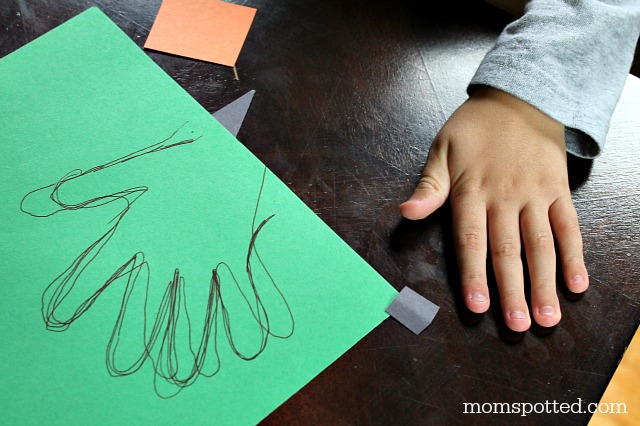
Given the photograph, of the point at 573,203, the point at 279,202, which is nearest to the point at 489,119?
the point at 573,203

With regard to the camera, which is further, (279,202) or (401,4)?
(401,4)

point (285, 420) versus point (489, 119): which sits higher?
point (489, 119)

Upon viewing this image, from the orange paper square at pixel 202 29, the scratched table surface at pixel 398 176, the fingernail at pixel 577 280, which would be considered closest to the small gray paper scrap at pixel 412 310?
the scratched table surface at pixel 398 176

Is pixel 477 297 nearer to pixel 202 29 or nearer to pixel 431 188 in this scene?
pixel 431 188

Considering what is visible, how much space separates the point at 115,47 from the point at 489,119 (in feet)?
1.22

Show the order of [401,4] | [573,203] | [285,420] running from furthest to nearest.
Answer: [401,4] < [573,203] < [285,420]

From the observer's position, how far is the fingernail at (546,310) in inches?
17.5

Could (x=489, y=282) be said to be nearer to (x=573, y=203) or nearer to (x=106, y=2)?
(x=573, y=203)

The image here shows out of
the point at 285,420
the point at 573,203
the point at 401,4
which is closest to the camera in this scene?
the point at 285,420

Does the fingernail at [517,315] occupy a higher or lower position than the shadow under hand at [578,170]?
lower

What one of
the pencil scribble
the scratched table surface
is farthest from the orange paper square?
the pencil scribble

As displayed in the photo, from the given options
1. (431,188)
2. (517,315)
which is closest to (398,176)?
(431,188)

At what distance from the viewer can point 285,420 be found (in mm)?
401

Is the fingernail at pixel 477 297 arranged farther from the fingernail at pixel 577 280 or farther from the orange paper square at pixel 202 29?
the orange paper square at pixel 202 29
